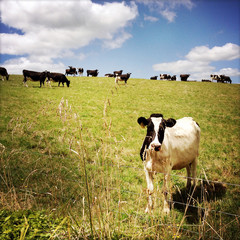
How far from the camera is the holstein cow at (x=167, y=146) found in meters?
3.34

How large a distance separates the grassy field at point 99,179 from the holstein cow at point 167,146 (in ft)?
1.03

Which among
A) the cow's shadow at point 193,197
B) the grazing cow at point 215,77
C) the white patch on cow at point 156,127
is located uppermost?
the grazing cow at point 215,77

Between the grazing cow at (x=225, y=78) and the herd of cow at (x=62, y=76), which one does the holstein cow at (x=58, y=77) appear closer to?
the herd of cow at (x=62, y=76)

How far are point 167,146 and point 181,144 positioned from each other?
63 cm

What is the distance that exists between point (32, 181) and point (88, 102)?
34.4 ft

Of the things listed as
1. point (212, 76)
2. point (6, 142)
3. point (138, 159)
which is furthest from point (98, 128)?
point (212, 76)

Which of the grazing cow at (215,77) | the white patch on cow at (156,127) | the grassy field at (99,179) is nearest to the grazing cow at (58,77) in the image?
the grassy field at (99,179)

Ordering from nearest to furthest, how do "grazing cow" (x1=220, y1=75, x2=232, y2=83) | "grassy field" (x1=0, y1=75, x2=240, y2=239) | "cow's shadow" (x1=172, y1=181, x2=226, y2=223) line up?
"grassy field" (x1=0, y1=75, x2=240, y2=239), "cow's shadow" (x1=172, y1=181, x2=226, y2=223), "grazing cow" (x1=220, y1=75, x2=232, y2=83)

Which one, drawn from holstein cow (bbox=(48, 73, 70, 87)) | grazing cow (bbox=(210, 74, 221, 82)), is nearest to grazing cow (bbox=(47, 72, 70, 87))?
holstein cow (bbox=(48, 73, 70, 87))

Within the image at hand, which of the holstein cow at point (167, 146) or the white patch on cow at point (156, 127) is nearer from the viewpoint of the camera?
the white patch on cow at point (156, 127)

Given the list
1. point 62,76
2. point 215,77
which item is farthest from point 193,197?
point 215,77

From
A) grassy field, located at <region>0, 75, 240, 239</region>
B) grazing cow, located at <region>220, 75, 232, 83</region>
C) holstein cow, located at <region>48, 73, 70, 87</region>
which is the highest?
grazing cow, located at <region>220, 75, 232, 83</region>

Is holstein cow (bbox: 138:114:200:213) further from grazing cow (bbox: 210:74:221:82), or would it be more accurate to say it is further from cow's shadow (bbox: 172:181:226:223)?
Answer: grazing cow (bbox: 210:74:221:82)

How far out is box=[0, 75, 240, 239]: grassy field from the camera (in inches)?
76.1
